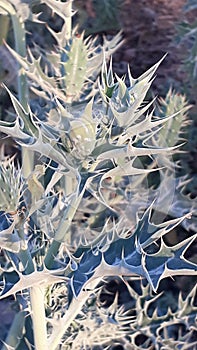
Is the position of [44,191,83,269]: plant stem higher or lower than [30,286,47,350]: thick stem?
higher

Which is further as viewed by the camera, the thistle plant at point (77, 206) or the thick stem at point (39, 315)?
the thick stem at point (39, 315)

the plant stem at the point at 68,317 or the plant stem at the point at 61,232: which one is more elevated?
the plant stem at the point at 61,232

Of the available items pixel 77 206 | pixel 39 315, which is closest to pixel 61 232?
pixel 77 206

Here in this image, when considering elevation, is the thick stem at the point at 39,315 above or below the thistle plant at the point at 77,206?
below

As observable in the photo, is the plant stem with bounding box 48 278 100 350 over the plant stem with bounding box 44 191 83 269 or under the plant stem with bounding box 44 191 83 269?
under

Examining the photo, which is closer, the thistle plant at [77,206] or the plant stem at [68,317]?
the thistle plant at [77,206]

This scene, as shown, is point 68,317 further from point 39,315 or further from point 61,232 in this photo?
point 61,232

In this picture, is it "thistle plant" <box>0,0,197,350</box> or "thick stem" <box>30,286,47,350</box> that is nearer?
"thistle plant" <box>0,0,197,350</box>

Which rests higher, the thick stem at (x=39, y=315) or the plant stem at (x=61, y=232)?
the plant stem at (x=61, y=232)

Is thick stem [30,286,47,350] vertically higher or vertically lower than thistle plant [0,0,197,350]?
lower

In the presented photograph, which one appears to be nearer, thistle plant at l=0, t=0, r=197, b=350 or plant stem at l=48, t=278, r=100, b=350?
thistle plant at l=0, t=0, r=197, b=350
